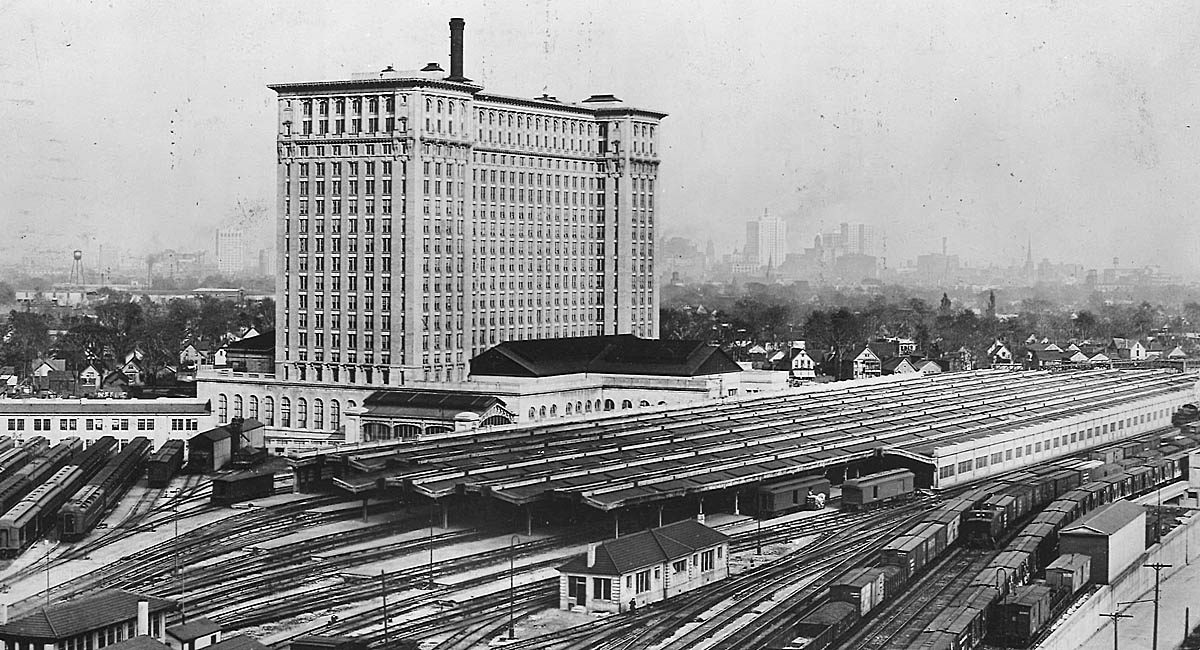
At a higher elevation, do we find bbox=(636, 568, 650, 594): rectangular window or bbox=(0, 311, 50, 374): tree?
bbox=(0, 311, 50, 374): tree

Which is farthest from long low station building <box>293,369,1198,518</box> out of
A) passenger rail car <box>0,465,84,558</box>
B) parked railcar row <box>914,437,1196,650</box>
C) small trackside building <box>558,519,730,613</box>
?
parked railcar row <box>914,437,1196,650</box>

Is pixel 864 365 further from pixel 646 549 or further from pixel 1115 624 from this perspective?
pixel 1115 624

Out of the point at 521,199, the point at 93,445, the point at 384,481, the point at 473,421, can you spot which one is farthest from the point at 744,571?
the point at 521,199

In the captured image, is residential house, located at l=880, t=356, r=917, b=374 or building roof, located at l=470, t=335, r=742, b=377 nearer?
building roof, located at l=470, t=335, r=742, b=377

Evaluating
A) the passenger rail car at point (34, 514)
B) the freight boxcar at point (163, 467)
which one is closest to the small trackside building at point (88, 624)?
the passenger rail car at point (34, 514)

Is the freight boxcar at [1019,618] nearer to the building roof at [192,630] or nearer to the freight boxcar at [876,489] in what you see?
the building roof at [192,630]

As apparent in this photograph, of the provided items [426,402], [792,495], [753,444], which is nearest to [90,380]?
[426,402]

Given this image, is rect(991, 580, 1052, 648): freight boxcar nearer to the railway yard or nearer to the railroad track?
the railway yard
